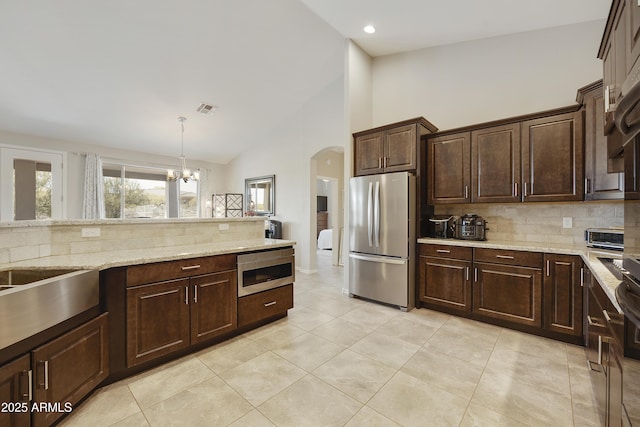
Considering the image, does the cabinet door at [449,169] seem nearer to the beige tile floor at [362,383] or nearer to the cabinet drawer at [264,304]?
the beige tile floor at [362,383]

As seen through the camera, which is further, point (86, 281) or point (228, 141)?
point (228, 141)

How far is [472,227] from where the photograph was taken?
3.22 meters

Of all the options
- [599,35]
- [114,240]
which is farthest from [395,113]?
[114,240]

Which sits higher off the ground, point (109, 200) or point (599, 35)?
point (599, 35)

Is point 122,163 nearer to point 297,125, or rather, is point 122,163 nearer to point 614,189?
point 297,125

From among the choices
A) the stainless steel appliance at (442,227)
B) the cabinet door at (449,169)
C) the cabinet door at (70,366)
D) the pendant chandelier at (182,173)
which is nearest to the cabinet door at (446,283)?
the stainless steel appliance at (442,227)

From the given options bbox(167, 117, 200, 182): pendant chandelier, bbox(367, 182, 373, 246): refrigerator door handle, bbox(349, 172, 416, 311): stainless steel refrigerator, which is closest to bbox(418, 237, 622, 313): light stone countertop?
bbox(349, 172, 416, 311): stainless steel refrigerator

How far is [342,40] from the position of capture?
4.15m

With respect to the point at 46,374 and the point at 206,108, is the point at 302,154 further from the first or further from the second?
the point at 46,374

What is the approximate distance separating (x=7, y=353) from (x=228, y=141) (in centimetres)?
616

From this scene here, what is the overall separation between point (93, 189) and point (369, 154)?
5956mm

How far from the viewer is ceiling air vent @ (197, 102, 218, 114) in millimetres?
5148

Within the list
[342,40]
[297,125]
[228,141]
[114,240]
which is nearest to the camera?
[114,240]

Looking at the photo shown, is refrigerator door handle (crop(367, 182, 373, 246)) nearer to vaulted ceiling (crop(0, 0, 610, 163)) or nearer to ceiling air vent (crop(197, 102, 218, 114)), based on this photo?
vaulted ceiling (crop(0, 0, 610, 163))
